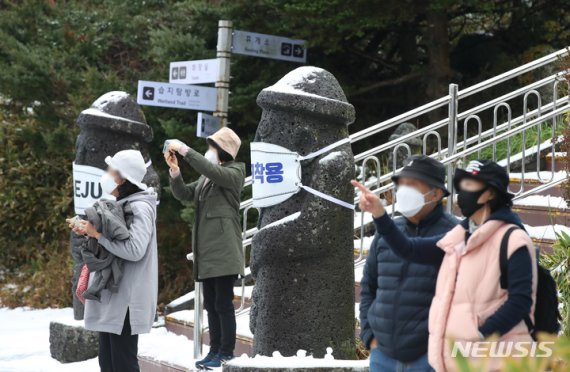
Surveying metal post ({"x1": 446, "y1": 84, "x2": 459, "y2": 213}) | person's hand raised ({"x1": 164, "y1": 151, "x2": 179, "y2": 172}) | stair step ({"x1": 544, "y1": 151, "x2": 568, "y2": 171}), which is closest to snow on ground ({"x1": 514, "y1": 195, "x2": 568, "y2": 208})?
stair step ({"x1": 544, "y1": 151, "x2": 568, "y2": 171})

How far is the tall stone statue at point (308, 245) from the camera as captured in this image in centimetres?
622

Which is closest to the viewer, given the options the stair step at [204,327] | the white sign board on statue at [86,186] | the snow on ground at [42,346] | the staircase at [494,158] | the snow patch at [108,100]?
the stair step at [204,327]

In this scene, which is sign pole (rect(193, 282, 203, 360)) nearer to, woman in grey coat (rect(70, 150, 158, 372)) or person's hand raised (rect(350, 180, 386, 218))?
woman in grey coat (rect(70, 150, 158, 372))

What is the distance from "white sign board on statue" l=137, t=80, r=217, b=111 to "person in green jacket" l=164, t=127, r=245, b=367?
298cm

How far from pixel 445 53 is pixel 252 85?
2.25 meters

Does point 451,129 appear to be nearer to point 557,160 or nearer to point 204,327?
point 557,160

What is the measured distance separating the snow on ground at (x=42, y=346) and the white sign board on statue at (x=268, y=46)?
10.6ft

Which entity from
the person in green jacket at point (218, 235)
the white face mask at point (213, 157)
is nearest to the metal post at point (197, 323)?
the person in green jacket at point (218, 235)

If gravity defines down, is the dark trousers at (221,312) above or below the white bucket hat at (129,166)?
below

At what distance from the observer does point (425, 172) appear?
4531 mm

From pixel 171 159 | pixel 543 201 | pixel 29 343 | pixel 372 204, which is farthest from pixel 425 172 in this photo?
pixel 29 343

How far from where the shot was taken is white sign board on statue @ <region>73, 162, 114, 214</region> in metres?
8.26

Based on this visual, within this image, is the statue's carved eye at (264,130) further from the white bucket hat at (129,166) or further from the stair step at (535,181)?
the stair step at (535,181)

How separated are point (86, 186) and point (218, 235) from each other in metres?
1.70
